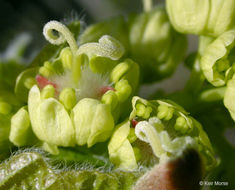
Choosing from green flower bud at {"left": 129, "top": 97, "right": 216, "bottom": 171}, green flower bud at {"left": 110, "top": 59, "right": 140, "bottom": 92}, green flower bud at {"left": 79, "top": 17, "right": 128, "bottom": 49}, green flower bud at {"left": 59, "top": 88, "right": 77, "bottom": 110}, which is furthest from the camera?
green flower bud at {"left": 79, "top": 17, "right": 128, "bottom": 49}

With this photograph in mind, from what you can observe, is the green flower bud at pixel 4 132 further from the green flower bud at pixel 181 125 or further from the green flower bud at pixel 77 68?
the green flower bud at pixel 181 125

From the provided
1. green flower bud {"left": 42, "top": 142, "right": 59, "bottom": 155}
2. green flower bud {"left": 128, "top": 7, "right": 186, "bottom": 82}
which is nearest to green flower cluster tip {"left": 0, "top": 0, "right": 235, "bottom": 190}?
green flower bud {"left": 42, "top": 142, "right": 59, "bottom": 155}

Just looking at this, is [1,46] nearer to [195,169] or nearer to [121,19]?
[121,19]

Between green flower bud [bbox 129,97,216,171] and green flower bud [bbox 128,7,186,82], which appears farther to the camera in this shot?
green flower bud [bbox 128,7,186,82]

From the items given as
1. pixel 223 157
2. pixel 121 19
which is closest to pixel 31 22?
pixel 121 19

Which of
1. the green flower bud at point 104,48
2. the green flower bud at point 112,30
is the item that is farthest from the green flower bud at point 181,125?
the green flower bud at point 112,30

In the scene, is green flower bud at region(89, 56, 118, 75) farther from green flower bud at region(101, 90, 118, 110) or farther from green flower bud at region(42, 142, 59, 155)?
green flower bud at region(42, 142, 59, 155)

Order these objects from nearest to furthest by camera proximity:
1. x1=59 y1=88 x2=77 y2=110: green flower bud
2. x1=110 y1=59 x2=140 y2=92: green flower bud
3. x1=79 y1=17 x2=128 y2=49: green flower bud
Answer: x1=59 y1=88 x2=77 y2=110: green flower bud
x1=110 y1=59 x2=140 y2=92: green flower bud
x1=79 y1=17 x2=128 y2=49: green flower bud
